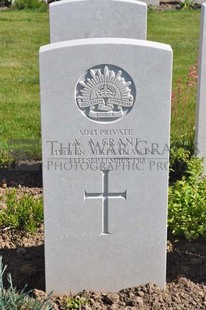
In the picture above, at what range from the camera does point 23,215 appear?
17.0 feet

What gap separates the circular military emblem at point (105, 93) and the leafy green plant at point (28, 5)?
11056 mm

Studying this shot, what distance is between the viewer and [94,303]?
14.1 ft

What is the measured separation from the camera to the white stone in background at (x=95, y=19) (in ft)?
19.9

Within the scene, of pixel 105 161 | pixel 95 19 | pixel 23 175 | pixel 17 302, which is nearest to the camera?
pixel 17 302

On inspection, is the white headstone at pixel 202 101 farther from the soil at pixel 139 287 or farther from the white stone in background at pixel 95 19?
the soil at pixel 139 287

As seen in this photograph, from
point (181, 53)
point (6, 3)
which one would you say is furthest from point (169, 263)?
point (6, 3)

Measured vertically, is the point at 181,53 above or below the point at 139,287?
above

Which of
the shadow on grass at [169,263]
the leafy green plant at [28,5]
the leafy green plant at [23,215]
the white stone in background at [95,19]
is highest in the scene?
the leafy green plant at [28,5]

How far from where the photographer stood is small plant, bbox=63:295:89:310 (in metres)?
4.22

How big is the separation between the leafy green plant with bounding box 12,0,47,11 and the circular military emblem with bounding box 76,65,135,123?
11056 millimetres

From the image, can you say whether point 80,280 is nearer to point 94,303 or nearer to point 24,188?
point 94,303

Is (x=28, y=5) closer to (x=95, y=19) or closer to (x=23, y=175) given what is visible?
(x=95, y=19)

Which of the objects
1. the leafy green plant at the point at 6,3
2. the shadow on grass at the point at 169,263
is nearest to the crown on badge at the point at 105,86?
the shadow on grass at the point at 169,263

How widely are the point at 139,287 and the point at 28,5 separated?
11.3 m
